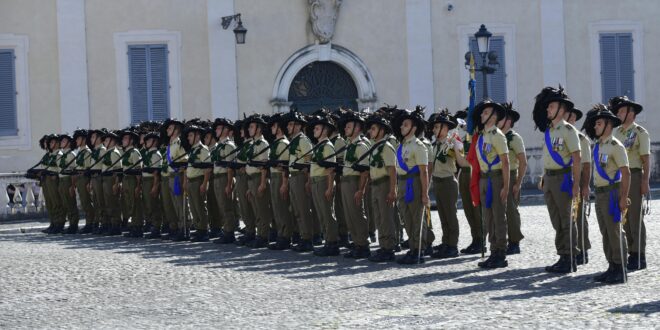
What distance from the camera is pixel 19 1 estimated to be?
1046 inches

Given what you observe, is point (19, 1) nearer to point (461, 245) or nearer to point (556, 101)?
point (461, 245)

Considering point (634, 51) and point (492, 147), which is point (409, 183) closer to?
point (492, 147)

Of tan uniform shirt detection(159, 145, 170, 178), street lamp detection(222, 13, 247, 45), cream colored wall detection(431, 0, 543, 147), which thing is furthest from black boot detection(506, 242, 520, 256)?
cream colored wall detection(431, 0, 543, 147)

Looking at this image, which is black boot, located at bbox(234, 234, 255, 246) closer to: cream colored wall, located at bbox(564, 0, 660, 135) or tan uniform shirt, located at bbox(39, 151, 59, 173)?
tan uniform shirt, located at bbox(39, 151, 59, 173)

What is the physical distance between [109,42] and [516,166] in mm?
15145

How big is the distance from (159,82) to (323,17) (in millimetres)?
3848

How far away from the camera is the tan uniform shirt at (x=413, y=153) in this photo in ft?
44.9

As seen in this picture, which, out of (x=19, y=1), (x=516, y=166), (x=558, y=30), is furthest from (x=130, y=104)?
(x=516, y=166)

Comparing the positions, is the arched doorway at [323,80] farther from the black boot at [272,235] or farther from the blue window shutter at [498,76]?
the black boot at [272,235]

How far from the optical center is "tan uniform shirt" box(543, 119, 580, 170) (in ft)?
40.0

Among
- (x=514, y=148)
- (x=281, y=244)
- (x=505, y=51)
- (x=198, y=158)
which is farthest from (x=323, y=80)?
(x=514, y=148)

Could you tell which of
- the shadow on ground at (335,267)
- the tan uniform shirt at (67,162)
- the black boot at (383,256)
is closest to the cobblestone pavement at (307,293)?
the shadow on ground at (335,267)

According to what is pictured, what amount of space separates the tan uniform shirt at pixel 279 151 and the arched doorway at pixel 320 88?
1152 centimetres

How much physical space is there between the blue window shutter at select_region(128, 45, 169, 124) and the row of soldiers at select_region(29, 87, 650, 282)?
20.1ft
